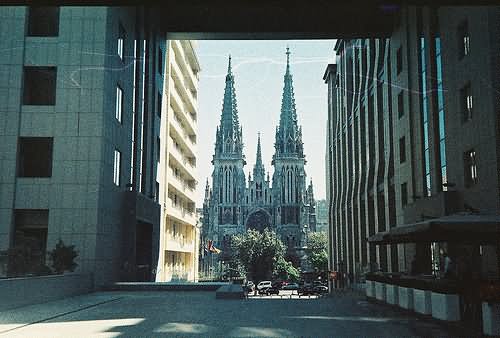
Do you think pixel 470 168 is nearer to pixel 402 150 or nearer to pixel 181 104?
pixel 402 150

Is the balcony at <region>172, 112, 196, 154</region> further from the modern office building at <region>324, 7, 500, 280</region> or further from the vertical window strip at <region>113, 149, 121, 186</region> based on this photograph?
the vertical window strip at <region>113, 149, 121, 186</region>

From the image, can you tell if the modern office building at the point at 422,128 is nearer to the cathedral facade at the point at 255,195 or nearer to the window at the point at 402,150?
the window at the point at 402,150

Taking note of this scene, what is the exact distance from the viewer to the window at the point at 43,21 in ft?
89.5

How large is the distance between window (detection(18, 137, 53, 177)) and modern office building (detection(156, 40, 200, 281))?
15.0 m

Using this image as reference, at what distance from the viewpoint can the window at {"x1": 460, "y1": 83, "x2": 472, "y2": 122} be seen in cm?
2500

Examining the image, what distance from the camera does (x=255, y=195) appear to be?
16775 centimetres

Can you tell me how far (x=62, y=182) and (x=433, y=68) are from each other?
64.4 ft

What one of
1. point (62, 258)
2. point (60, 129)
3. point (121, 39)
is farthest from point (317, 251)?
point (62, 258)

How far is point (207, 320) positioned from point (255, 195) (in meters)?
154

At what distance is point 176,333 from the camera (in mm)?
11688

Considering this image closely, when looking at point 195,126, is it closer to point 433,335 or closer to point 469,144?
point 469,144

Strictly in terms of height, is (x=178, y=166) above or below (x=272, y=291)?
above

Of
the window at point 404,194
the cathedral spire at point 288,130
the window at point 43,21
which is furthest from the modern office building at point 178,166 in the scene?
the cathedral spire at point 288,130

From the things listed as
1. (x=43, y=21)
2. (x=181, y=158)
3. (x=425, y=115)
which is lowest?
(x=425, y=115)
